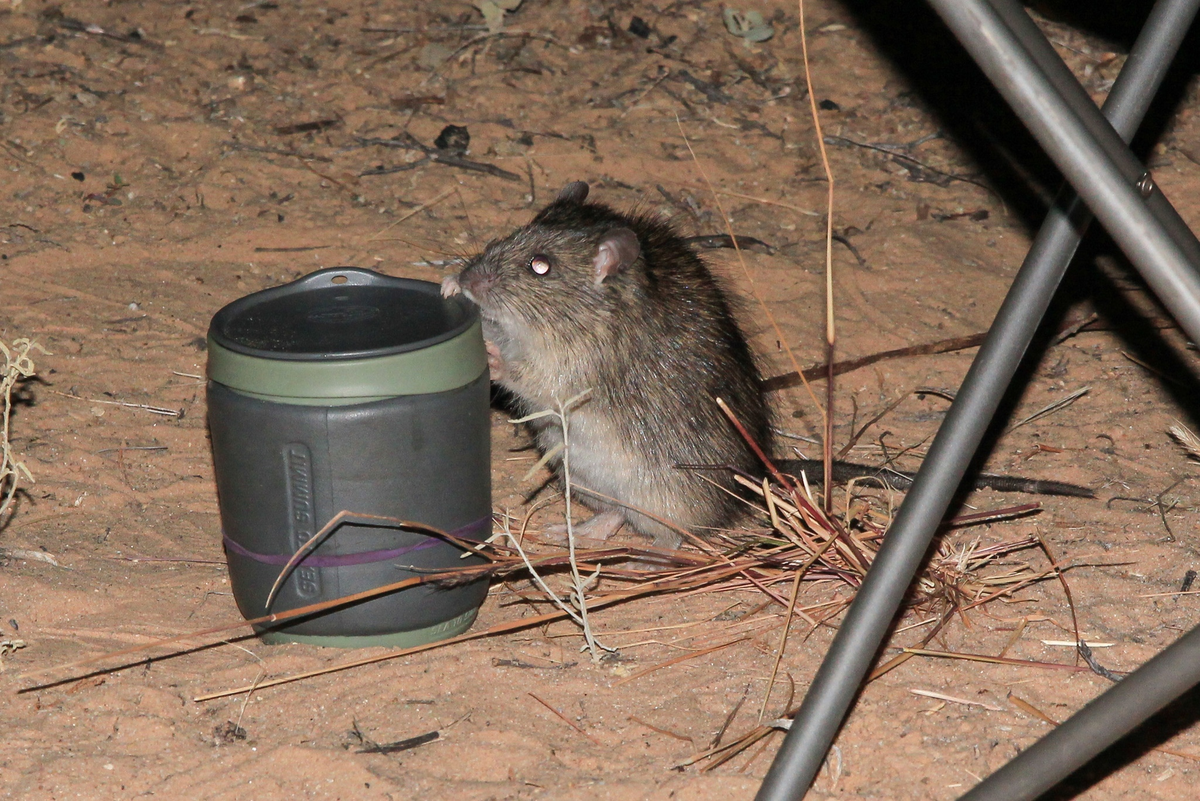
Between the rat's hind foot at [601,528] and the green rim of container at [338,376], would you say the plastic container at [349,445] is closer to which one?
the green rim of container at [338,376]

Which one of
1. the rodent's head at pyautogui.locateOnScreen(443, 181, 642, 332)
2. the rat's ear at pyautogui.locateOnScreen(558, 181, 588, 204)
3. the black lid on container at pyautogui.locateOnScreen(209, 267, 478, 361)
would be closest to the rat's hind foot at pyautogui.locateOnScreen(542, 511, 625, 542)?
the rodent's head at pyautogui.locateOnScreen(443, 181, 642, 332)

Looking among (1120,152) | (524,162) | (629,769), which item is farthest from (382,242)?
(1120,152)

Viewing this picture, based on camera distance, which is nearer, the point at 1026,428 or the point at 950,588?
the point at 950,588

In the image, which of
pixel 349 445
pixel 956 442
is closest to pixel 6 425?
pixel 349 445

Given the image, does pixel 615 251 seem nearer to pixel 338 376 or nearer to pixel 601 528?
pixel 601 528

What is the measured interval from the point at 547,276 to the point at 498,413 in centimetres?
127

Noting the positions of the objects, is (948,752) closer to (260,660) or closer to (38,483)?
(260,660)

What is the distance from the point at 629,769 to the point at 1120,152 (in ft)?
6.55

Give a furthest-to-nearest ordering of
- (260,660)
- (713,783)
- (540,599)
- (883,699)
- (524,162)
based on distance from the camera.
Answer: (524,162), (540,599), (260,660), (883,699), (713,783)

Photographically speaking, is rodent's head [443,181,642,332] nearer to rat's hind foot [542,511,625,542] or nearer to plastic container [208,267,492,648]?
plastic container [208,267,492,648]

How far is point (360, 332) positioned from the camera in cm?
364

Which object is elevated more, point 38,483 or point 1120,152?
point 1120,152

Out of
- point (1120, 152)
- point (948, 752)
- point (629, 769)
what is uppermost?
point (1120, 152)

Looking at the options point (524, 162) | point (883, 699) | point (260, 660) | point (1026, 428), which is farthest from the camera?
point (524, 162)
